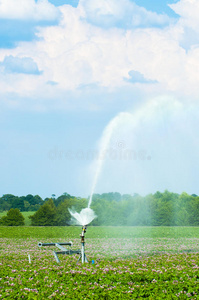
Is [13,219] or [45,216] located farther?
[45,216]

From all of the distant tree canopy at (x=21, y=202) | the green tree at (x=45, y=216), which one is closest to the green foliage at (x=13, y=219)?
the green tree at (x=45, y=216)

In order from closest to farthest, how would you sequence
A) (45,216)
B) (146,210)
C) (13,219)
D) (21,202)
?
(146,210)
(13,219)
(45,216)
(21,202)

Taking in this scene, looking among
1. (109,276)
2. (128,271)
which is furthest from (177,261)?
(109,276)

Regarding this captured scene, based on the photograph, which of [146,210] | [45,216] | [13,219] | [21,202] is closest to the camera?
[146,210]

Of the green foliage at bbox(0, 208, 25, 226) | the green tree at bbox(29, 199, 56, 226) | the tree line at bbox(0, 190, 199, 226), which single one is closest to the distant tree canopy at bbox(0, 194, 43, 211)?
the green tree at bbox(29, 199, 56, 226)

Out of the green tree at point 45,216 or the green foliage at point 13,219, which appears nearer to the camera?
the green foliage at point 13,219

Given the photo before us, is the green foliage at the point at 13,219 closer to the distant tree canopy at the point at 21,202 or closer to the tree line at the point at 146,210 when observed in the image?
the tree line at the point at 146,210

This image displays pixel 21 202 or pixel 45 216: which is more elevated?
pixel 21 202

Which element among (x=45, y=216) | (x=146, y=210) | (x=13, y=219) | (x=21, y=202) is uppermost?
(x=21, y=202)

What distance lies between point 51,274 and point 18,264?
3.42 metres

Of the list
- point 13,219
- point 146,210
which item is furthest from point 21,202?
point 146,210

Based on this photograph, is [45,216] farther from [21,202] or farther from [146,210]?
[21,202]

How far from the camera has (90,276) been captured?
1246cm

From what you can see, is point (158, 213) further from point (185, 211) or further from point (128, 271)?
point (128, 271)
